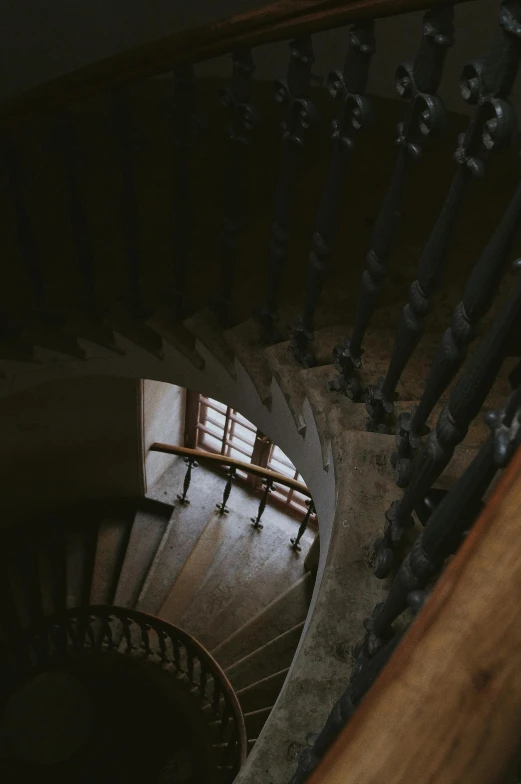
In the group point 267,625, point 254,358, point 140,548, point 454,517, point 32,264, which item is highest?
point 32,264

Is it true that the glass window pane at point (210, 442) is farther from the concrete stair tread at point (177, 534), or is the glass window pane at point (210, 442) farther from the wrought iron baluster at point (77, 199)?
the wrought iron baluster at point (77, 199)

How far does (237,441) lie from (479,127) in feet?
19.6

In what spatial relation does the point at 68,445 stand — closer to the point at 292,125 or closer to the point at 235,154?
the point at 235,154

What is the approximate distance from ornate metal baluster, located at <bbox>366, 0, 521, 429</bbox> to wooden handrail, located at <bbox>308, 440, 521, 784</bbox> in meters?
0.66

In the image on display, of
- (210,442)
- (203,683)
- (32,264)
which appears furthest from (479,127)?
(210,442)

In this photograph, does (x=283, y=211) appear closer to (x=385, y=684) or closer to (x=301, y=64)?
(x=301, y=64)

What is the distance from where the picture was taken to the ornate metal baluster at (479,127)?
0.95m

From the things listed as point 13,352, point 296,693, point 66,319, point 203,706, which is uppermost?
point 66,319

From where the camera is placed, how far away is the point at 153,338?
8.69 feet

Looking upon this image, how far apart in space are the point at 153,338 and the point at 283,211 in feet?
3.38

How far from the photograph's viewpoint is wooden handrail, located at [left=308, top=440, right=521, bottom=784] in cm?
49

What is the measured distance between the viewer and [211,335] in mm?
2373

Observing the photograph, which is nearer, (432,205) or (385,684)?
(385,684)

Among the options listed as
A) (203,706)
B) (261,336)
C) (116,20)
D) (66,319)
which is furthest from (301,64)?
(203,706)
